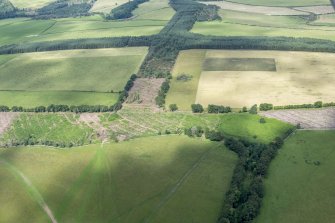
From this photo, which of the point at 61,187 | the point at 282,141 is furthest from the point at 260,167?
the point at 61,187

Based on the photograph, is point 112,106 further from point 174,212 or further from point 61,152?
point 174,212

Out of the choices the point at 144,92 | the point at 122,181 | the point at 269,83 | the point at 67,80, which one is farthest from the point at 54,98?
the point at 269,83

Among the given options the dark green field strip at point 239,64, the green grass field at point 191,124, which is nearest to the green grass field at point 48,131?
the green grass field at point 191,124

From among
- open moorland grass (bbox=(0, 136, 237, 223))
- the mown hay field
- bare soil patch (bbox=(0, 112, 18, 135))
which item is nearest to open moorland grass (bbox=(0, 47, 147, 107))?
bare soil patch (bbox=(0, 112, 18, 135))

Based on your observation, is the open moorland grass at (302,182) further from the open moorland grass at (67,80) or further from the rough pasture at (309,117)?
the open moorland grass at (67,80)

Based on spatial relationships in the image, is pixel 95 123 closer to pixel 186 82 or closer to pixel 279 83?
pixel 186 82
